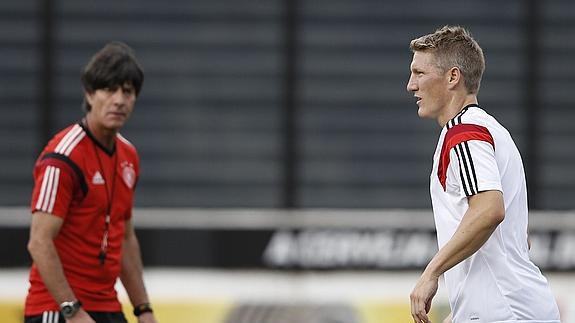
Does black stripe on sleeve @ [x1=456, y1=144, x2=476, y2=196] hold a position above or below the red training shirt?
above

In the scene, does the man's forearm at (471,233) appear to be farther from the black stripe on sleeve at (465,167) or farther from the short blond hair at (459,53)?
the short blond hair at (459,53)

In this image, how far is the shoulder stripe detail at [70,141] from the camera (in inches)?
190

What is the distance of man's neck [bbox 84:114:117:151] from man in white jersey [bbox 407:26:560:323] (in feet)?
4.44

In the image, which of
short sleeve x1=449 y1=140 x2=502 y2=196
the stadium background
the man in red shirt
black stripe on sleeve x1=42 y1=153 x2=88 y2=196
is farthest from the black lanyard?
the stadium background

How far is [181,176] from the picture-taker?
857 centimetres

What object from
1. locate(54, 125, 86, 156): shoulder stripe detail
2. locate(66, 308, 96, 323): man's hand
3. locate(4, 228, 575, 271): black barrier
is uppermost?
locate(54, 125, 86, 156): shoulder stripe detail

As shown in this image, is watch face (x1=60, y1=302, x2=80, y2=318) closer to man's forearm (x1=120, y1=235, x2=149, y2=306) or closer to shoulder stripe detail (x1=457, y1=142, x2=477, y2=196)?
man's forearm (x1=120, y1=235, x2=149, y2=306)

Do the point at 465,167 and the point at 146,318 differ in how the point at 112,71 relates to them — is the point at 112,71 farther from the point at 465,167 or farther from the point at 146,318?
the point at 465,167

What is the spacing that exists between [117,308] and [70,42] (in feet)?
12.2

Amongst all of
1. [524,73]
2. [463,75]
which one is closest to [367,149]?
[524,73]

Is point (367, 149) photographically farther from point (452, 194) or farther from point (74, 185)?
point (452, 194)

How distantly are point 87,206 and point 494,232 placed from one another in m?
1.58

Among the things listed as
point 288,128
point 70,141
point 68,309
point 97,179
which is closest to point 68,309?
point 68,309

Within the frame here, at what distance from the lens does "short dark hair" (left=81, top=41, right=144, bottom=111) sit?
4.97m
